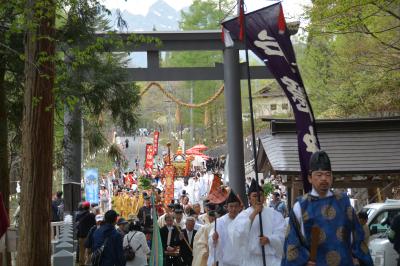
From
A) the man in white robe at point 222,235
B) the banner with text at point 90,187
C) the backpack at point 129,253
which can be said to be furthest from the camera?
the banner with text at point 90,187

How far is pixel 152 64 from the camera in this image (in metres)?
24.6

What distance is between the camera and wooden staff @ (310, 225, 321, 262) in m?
6.68

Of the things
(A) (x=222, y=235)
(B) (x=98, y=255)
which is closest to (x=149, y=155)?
(B) (x=98, y=255)

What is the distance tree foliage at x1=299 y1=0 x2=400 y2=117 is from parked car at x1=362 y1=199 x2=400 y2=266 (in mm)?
4820

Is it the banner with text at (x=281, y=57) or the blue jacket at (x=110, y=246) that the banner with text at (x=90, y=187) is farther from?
the banner with text at (x=281, y=57)

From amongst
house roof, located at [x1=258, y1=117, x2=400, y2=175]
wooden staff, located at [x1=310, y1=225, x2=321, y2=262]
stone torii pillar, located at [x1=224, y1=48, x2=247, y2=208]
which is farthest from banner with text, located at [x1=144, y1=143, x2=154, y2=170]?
wooden staff, located at [x1=310, y1=225, x2=321, y2=262]

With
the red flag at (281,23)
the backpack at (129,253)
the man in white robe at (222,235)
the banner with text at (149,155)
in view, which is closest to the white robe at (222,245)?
the man in white robe at (222,235)

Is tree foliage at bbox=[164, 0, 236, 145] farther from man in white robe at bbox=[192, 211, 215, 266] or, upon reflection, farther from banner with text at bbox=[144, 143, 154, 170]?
man in white robe at bbox=[192, 211, 215, 266]

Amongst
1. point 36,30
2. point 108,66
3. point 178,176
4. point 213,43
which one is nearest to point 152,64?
point 213,43

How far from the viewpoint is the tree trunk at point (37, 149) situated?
13.9 metres

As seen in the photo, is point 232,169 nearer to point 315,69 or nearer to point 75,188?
point 75,188

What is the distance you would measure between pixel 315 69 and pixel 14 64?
23.4 metres

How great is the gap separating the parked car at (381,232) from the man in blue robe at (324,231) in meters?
7.39

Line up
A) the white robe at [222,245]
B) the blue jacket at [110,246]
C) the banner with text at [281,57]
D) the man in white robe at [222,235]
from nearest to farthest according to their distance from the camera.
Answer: the banner with text at [281,57]
the white robe at [222,245]
the man in white robe at [222,235]
the blue jacket at [110,246]
